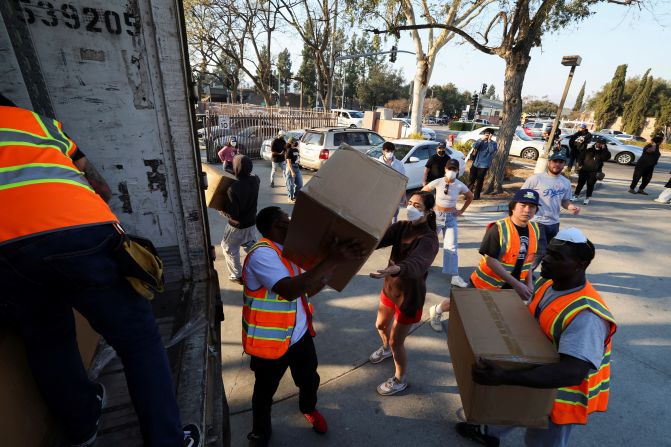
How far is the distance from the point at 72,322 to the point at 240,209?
265cm

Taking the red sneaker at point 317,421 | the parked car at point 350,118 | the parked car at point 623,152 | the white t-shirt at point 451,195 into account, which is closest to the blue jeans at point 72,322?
the red sneaker at point 317,421

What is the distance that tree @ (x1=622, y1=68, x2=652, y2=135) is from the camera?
31.2 meters

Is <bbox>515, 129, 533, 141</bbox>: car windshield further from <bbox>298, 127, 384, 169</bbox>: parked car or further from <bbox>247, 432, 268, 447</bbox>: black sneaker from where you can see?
<bbox>247, 432, 268, 447</bbox>: black sneaker

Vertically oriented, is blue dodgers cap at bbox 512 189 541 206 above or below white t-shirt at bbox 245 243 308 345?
above

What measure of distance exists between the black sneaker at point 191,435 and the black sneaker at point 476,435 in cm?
200

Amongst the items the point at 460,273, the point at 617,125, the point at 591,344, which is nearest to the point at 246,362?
the point at 591,344

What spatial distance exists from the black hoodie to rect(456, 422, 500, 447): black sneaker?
123 inches

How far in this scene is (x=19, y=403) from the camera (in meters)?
1.34

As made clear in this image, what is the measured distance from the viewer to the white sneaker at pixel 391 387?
115 inches

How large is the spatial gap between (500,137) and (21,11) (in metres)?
9.63

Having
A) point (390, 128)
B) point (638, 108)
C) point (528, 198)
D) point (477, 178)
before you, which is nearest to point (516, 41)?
point (477, 178)

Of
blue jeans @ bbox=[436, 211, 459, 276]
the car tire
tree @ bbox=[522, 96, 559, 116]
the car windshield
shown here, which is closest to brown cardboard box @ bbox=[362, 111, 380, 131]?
the car windshield

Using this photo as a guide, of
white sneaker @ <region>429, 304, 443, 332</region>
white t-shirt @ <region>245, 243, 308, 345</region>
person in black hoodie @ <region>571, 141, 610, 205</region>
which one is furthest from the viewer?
person in black hoodie @ <region>571, 141, 610, 205</region>

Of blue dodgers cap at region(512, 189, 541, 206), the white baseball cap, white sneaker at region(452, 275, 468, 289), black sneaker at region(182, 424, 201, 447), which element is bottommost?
white sneaker at region(452, 275, 468, 289)
